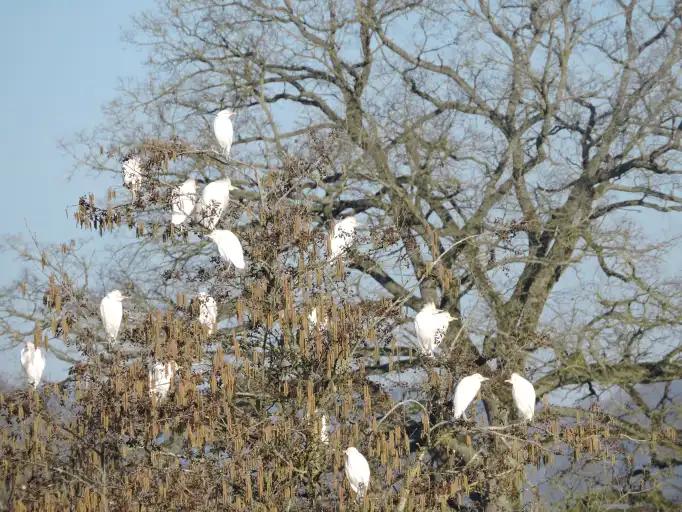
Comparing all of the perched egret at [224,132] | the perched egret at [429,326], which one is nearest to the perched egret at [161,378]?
the perched egret at [429,326]

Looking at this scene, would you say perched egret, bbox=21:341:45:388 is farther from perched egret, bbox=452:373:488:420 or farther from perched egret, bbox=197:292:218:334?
perched egret, bbox=452:373:488:420

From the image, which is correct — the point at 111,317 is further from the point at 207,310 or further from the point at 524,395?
the point at 524,395

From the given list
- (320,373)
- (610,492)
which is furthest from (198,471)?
(610,492)

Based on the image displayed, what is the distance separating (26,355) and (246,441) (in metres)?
2.35

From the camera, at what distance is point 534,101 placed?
42.8ft

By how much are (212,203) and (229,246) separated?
0.31 meters

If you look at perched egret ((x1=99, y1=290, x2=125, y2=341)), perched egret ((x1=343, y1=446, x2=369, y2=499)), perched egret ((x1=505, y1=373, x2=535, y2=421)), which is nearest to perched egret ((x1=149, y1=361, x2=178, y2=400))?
perched egret ((x1=99, y1=290, x2=125, y2=341))

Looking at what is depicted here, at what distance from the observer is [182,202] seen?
22.2 ft

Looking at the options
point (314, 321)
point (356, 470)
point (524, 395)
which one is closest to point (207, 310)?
point (314, 321)

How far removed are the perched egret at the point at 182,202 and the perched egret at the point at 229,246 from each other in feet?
0.96

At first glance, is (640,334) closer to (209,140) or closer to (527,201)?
(527,201)

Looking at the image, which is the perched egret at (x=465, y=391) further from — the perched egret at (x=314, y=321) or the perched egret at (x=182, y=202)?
the perched egret at (x=182, y=202)

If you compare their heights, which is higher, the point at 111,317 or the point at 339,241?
the point at 339,241

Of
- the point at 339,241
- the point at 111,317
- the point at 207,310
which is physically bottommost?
the point at 207,310
